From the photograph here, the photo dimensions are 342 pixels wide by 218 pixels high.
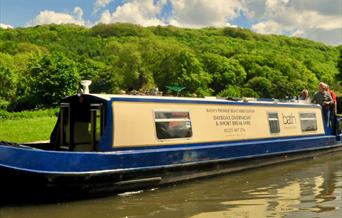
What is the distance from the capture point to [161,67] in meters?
80.0

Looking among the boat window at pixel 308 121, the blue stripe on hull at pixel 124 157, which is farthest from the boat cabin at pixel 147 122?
the boat window at pixel 308 121

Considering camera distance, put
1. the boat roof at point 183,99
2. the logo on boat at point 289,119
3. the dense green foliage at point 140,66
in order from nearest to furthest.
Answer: the boat roof at point 183,99
the logo on boat at point 289,119
the dense green foliage at point 140,66

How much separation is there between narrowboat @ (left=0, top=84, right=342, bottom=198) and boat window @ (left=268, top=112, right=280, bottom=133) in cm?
3

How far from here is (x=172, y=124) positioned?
10.2 meters

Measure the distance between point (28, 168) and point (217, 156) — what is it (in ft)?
15.0

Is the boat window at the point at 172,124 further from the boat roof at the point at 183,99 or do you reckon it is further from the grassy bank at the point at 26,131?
the grassy bank at the point at 26,131

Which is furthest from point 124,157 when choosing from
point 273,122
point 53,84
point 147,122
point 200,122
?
point 53,84

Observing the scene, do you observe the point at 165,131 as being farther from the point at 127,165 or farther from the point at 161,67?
the point at 161,67

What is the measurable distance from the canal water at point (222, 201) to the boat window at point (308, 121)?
13.6 ft

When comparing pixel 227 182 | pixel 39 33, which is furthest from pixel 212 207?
pixel 39 33

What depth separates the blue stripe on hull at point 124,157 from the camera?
7766 millimetres

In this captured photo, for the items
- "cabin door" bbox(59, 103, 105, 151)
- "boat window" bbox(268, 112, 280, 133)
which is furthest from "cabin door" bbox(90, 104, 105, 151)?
"boat window" bbox(268, 112, 280, 133)

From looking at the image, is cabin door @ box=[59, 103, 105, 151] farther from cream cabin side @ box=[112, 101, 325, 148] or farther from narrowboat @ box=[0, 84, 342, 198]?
cream cabin side @ box=[112, 101, 325, 148]

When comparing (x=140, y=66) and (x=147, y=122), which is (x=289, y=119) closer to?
(x=147, y=122)
